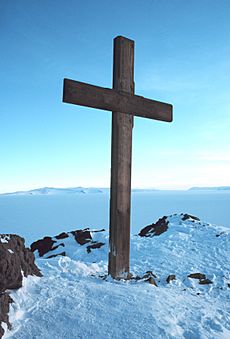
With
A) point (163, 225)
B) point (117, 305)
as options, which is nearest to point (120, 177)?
point (117, 305)

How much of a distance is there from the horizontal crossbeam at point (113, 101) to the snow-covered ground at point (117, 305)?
2.10 metres

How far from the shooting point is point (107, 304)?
2451mm

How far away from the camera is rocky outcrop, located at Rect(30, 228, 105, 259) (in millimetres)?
6234

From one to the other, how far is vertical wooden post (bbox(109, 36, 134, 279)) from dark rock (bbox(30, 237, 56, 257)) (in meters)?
3.49

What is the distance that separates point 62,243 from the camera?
6629 mm

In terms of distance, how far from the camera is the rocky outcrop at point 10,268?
85.4 inches

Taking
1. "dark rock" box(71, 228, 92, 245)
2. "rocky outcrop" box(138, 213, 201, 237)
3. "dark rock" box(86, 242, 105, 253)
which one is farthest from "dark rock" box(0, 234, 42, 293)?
"rocky outcrop" box(138, 213, 201, 237)

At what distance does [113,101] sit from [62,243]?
14.9 ft

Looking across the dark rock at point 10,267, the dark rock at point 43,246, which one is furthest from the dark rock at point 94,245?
the dark rock at point 10,267

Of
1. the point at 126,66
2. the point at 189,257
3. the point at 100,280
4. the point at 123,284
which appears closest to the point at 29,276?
the point at 100,280

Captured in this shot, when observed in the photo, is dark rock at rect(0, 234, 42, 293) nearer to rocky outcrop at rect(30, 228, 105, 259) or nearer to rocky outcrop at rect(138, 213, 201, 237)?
rocky outcrop at rect(30, 228, 105, 259)

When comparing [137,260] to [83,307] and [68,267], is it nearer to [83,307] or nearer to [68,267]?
[68,267]

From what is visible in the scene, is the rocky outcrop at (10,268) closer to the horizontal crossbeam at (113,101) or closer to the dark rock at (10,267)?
the dark rock at (10,267)

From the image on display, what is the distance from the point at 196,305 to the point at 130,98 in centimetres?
263
